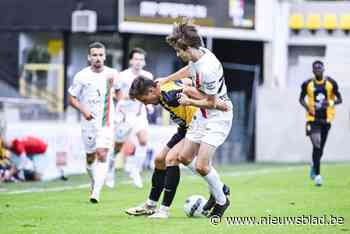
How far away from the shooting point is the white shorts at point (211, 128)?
12172 millimetres

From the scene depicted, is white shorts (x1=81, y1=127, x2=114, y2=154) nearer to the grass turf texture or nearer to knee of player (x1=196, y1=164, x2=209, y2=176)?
the grass turf texture

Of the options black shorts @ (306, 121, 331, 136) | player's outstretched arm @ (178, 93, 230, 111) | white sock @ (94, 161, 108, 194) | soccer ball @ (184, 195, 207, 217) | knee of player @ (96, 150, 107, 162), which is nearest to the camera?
player's outstretched arm @ (178, 93, 230, 111)

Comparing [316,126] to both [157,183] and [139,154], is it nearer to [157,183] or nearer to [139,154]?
[139,154]

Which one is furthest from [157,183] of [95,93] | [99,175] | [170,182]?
[95,93]

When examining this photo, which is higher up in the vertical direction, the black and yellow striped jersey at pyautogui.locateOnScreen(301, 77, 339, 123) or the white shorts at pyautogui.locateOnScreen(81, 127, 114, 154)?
the black and yellow striped jersey at pyautogui.locateOnScreen(301, 77, 339, 123)

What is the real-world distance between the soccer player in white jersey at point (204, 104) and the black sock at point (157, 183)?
0.42 meters

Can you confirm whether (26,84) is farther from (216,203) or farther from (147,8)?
(216,203)

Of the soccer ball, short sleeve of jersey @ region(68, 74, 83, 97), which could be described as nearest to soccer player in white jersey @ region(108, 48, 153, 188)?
short sleeve of jersey @ region(68, 74, 83, 97)

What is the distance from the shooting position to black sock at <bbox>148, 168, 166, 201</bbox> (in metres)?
12.8

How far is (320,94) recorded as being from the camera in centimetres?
1908

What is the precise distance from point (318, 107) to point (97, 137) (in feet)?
15.6

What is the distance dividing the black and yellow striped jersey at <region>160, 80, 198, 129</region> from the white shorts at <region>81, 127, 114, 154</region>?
11.2 feet

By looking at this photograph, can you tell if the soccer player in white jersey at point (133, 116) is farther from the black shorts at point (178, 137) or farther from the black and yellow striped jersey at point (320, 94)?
the black shorts at point (178, 137)

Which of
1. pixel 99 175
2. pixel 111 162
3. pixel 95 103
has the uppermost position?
pixel 95 103
